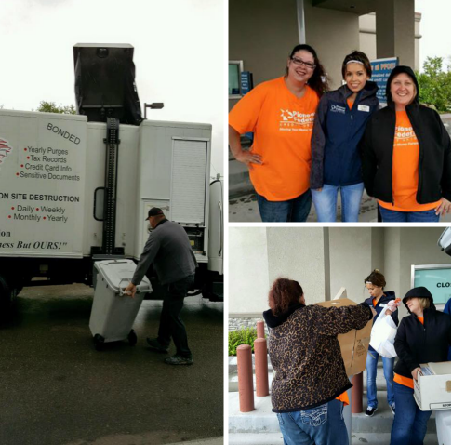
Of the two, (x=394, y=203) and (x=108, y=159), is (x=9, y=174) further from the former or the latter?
(x=394, y=203)

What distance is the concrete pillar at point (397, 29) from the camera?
746cm

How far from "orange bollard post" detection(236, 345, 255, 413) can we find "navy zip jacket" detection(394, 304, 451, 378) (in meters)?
0.94

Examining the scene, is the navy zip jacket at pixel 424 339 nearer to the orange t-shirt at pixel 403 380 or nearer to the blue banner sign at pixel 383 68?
the orange t-shirt at pixel 403 380

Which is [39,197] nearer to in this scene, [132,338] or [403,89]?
[132,338]

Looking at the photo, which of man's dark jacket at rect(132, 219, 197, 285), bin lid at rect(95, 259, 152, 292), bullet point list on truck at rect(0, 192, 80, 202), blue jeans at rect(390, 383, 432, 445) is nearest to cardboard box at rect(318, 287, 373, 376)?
blue jeans at rect(390, 383, 432, 445)

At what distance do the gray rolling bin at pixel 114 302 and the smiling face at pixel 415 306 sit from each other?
9.43ft

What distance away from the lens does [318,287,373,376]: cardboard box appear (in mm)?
3041

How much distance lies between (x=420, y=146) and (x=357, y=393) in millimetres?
2004

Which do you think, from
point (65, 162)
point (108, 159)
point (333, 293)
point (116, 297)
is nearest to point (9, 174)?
point (65, 162)

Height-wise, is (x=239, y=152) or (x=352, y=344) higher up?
(x=239, y=152)

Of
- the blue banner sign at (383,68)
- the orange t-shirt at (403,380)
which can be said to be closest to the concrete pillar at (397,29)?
the blue banner sign at (383,68)

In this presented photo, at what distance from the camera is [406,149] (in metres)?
3.07

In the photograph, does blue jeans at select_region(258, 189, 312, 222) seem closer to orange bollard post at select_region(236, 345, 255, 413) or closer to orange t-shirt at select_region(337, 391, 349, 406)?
orange bollard post at select_region(236, 345, 255, 413)

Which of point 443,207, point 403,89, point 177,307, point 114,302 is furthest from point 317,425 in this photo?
point 114,302
